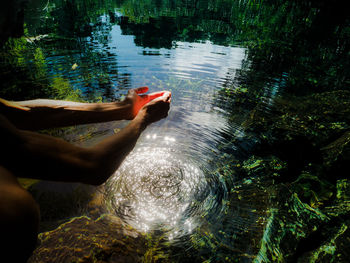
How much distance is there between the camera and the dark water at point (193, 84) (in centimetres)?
182

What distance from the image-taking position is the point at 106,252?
4.86ft

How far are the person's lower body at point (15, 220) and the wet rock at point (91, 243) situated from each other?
593 mm

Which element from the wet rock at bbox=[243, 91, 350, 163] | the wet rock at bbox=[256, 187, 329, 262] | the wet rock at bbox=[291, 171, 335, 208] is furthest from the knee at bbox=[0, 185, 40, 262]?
the wet rock at bbox=[243, 91, 350, 163]

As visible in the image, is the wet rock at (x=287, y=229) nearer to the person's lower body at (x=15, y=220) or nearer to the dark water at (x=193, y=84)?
the dark water at (x=193, y=84)

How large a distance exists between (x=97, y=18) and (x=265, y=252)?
479 inches

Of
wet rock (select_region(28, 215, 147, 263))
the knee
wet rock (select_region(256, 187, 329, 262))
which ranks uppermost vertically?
the knee

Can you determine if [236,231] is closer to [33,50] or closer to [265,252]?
[265,252]

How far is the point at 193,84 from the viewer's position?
4.43 m

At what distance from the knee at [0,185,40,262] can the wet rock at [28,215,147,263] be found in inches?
23.3

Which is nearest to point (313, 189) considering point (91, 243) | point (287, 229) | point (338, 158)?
point (338, 158)

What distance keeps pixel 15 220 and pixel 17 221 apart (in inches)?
0.5

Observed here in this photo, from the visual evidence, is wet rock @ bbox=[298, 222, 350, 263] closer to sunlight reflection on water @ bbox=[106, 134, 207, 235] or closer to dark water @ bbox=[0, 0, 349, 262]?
dark water @ bbox=[0, 0, 349, 262]

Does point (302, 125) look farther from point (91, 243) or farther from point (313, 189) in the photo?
point (91, 243)

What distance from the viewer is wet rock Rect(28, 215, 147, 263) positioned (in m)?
1.44
